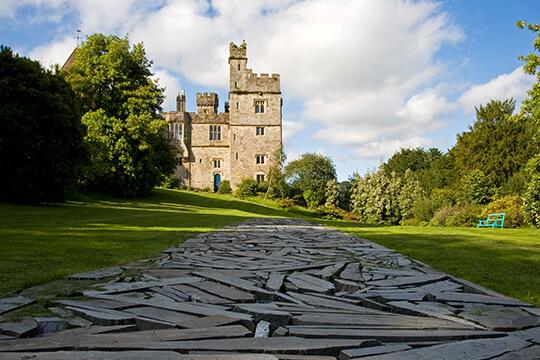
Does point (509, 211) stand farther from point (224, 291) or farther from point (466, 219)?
point (224, 291)

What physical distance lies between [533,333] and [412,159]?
50.3 m

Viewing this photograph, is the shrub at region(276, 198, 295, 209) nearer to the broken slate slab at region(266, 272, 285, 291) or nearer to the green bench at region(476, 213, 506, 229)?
the green bench at region(476, 213, 506, 229)

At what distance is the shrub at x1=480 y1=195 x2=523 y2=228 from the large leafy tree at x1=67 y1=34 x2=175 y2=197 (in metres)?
21.0

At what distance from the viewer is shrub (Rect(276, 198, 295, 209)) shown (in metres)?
33.8

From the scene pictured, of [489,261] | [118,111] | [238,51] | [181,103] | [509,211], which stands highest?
[238,51]

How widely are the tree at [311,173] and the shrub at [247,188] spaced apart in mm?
3302

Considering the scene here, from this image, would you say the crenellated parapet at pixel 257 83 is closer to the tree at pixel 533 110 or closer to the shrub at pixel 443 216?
the shrub at pixel 443 216

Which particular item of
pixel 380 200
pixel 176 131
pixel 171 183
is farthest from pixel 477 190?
pixel 176 131

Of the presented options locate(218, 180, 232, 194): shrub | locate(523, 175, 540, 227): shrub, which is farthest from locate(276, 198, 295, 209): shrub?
locate(523, 175, 540, 227): shrub

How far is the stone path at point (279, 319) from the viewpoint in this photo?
75.7 inches

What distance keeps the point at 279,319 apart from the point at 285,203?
31759 millimetres

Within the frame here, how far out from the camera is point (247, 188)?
128 ft

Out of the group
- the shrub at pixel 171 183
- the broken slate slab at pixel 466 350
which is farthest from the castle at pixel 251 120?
the broken slate slab at pixel 466 350

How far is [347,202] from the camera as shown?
39.4 meters
